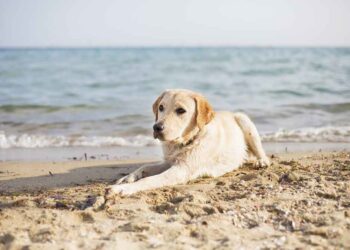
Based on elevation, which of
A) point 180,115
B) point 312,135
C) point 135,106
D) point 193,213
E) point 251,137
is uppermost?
point 180,115

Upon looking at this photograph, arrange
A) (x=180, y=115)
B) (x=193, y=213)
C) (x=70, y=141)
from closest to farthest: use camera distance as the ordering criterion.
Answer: (x=193, y=213)
(x=180, y=115)
(x=70, y=141)

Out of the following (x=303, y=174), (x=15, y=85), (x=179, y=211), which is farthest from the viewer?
(x=15, y=85)

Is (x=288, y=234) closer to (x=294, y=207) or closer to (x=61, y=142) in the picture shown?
(x=294, y=207)

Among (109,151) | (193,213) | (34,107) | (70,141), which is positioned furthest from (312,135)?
(34,107)

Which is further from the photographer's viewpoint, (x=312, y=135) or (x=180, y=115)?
(x=312, y=135)

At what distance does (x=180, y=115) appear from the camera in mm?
5305

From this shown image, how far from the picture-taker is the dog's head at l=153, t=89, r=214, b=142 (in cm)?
520

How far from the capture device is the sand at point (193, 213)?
3.49m

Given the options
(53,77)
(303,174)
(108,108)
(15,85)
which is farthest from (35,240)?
(53,77)

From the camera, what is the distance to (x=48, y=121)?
1136 centimetres

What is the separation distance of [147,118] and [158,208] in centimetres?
723

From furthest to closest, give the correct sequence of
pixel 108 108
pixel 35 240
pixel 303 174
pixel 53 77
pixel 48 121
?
pixel 53 77 < pixel 108 108 < pixel 48 121 < pixel 303 174 < pixel 35 240

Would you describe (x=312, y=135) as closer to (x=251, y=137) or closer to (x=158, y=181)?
(x=251, y=137)

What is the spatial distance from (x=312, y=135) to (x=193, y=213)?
5.71 meters
